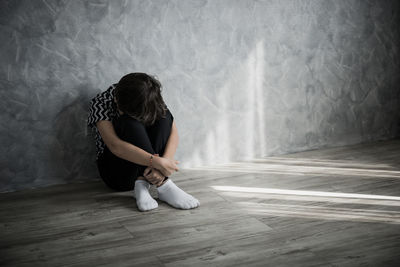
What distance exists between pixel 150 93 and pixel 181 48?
0.47m

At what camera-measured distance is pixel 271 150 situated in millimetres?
2730

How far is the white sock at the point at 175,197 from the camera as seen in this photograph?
1.98 m

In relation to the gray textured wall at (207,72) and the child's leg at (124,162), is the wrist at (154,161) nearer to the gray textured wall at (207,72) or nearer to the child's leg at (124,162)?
the child's leg at (124,162)

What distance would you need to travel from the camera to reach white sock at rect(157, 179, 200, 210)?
198 centimetres

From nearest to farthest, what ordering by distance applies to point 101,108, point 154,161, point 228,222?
point 228,222, point 154,161, point 101,108

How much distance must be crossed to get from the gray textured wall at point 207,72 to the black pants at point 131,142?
260 millimetres

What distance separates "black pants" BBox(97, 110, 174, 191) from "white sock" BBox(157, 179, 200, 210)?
13cm

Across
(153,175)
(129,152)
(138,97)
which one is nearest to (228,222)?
(153,175)

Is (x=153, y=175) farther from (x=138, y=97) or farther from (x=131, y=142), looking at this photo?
(x=138, y=97)

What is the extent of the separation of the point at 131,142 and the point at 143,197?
0.24m

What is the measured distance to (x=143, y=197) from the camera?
2004 mm

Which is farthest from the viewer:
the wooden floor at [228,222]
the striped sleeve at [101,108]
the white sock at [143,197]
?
the striped sleeve at [101,108]

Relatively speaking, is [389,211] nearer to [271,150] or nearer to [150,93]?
[271,150]

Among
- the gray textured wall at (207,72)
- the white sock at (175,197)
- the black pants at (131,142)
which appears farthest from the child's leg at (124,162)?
the gray textured wall at (207,72)
